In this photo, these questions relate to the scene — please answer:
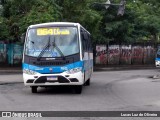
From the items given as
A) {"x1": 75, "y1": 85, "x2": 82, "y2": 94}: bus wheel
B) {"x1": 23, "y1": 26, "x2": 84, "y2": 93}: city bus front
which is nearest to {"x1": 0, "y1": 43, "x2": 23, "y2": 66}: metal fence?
{"x1": 23, "y1": 26, "x2": 84, "y2": 93}: city bus front

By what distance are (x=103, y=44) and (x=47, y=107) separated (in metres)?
34.4

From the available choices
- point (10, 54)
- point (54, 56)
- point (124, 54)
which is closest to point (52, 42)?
point (54, 56)

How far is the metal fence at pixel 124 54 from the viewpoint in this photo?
158ft

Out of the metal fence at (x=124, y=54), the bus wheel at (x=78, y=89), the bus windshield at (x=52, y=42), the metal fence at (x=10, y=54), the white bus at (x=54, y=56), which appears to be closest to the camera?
the white bus at (x=54, y=56)

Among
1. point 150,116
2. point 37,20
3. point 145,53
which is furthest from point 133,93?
point 145,53

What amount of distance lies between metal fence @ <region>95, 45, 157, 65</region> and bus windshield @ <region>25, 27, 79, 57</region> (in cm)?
2901

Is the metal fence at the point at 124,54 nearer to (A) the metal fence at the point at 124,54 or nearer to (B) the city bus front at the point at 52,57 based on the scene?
(A) the metal fence at the point at 124,54

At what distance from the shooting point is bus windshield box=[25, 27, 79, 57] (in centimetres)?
1850

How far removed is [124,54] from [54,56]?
31736 millimetres

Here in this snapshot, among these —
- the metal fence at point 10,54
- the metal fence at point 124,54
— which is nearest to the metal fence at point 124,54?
the metal fence at point 124,54

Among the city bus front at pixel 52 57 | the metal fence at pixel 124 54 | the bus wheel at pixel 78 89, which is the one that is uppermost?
the city bus front at pixel 52 57

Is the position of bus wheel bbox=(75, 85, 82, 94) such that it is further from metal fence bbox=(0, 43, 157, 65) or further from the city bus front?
metal fence bbox=(0, 43, 157, 65)

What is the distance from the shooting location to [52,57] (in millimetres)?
18344

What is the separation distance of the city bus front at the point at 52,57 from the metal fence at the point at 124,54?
29.1 m
